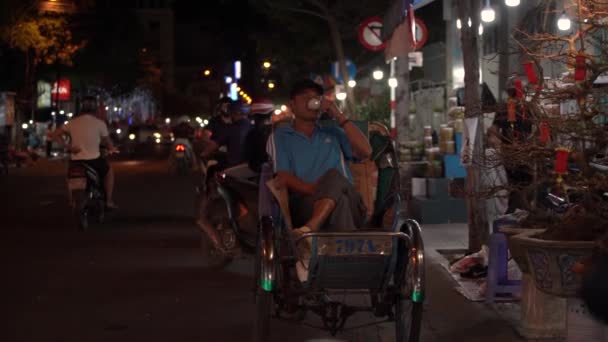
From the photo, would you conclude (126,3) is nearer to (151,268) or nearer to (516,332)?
(151,268)

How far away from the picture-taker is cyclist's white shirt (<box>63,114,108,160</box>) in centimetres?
1431

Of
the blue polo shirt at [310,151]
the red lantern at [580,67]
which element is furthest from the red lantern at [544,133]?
the blue polo shirt at [310,151]

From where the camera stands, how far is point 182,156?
28.4 meters

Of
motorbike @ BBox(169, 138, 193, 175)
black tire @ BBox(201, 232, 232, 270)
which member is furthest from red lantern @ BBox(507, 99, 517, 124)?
motorbike @ BBox(169, 138, 193, 175)

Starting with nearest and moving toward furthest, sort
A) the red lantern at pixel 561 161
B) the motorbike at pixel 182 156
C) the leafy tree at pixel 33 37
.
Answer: the red lantern at pixel 561 161
the motorbike at pixel 182 156
the leafy tree at pixel 33 37

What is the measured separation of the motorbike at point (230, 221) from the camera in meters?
10.7

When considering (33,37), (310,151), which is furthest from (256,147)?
(33,37)

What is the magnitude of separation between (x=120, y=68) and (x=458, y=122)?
40.1 m

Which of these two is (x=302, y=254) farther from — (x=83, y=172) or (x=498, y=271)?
(x=83, y=172)

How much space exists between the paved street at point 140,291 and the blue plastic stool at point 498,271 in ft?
0.62

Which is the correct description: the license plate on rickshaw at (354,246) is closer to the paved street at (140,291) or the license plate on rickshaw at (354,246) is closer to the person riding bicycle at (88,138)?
the paved street at (140,291)

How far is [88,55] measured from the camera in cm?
5016

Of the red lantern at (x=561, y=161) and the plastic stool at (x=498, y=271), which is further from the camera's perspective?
the plastic stool at (x=498, y=271)

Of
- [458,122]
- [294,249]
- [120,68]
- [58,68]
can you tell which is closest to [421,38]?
[458,122]
